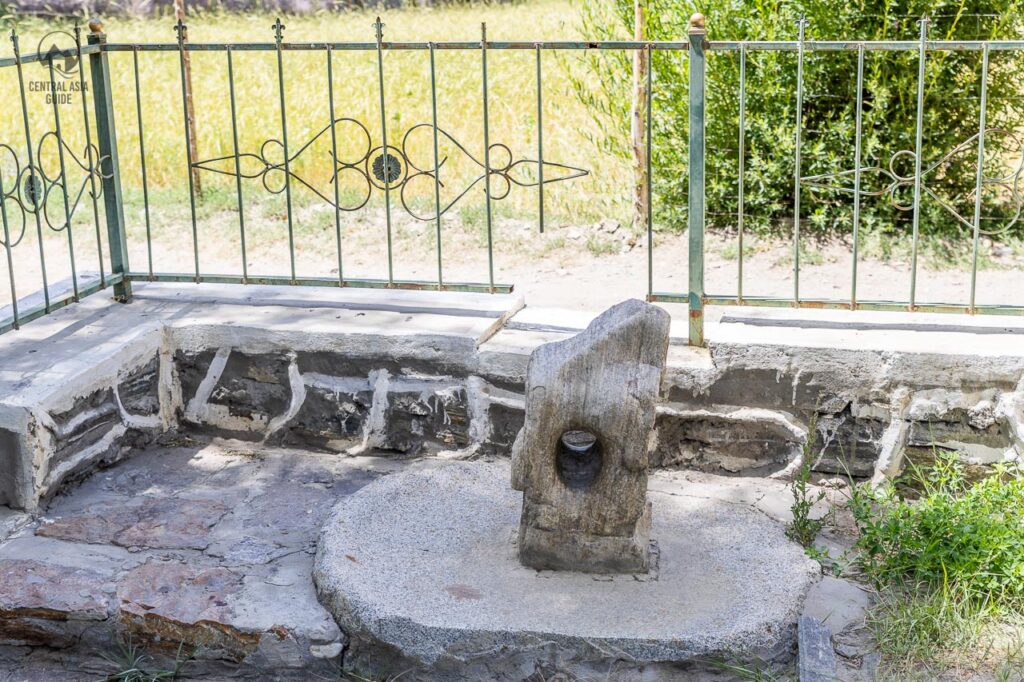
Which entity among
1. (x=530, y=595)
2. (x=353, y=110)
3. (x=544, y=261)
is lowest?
(x=530, y=595)

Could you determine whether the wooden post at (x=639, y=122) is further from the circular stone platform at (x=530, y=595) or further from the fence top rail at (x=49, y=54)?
the circular stone platform at (x=530, y=595)

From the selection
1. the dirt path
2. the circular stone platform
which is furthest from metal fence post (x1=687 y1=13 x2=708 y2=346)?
the dirt path

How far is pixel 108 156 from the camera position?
5.26m

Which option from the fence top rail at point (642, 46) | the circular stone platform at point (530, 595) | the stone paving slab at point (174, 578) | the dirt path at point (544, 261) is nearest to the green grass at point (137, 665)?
the stone paving slab at point (174, 578)

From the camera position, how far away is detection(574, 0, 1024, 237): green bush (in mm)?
7055

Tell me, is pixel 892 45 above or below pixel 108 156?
above

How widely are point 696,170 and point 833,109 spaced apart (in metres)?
3.17

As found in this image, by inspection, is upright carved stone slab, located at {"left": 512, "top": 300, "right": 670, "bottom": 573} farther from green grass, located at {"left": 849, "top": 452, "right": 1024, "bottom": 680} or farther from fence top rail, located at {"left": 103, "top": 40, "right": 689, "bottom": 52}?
fence top rail, located at {"left": 103, "top": 40, "right": 689, "bottom": 52}

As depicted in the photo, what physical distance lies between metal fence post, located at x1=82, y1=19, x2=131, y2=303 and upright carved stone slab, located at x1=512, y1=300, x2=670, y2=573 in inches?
99.4

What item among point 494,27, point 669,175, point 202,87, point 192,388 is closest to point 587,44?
point 192,388

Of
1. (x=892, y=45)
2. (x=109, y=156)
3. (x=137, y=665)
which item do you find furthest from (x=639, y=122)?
(x=137, y=665)

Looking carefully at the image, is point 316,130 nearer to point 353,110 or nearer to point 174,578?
point 353,110

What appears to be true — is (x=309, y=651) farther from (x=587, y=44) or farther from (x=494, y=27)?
(x=494, y=27)

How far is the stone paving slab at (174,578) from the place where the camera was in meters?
3.59
